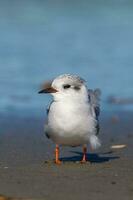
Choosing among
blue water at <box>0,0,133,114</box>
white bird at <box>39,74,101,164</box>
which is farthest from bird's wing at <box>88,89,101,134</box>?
blue water at <box>0,0,133,114</box>

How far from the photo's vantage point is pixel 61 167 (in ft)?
25.7

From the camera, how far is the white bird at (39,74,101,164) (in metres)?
8.06

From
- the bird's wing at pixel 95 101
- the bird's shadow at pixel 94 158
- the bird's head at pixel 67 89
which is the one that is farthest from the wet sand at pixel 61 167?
the bird's head at pixel 67 89

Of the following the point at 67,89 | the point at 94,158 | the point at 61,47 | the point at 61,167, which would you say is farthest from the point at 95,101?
the point at 61,47

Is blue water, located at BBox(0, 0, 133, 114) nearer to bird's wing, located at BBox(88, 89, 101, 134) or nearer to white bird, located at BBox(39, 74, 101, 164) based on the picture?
bird's wing, located at BBox(88, 89, 101, 134)

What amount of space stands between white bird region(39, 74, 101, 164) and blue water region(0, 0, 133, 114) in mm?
4182

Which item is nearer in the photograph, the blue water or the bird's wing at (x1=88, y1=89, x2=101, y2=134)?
the bird's wing at (x1=88, y1=89, x2=101, y2=134)

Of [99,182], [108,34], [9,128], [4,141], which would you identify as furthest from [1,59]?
[99,182]

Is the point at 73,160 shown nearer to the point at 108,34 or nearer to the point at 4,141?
the point at 4,141

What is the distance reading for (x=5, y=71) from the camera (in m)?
15.2

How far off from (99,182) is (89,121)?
130cm

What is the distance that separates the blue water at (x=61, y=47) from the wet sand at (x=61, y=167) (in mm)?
2010

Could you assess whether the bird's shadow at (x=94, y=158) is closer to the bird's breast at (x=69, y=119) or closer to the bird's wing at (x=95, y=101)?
the bird's wing at (x=95, y=101)

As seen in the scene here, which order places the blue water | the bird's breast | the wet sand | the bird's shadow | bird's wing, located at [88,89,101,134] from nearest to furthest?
1. the wet sand
2. the bird's breast
3. bird's wing, located at [88,89,101,134]
4. the bird's shadow
5. the blue water
